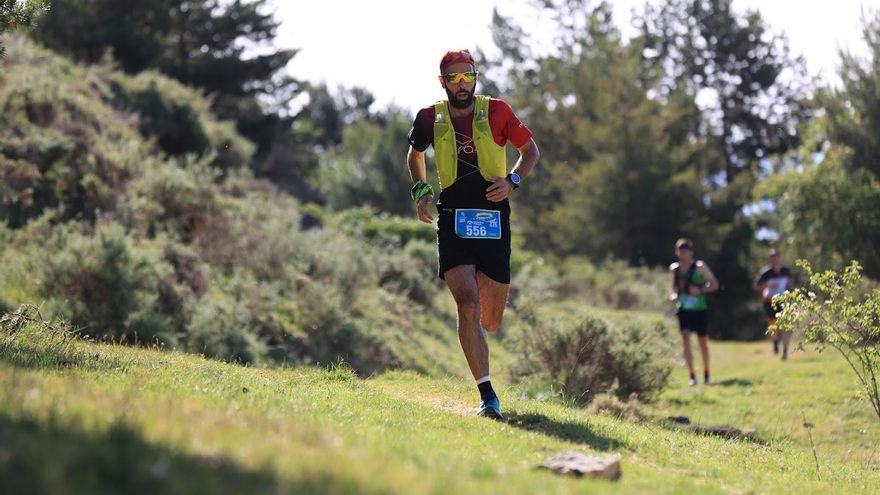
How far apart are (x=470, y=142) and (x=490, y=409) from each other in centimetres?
205

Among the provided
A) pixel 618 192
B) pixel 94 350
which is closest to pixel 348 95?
pixel 618 192

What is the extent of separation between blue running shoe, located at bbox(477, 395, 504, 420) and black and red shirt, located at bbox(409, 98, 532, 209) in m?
1.47

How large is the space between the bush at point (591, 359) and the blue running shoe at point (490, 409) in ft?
15.1

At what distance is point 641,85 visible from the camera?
50.9 m

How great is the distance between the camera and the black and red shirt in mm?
7496

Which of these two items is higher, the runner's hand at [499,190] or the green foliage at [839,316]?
the runner's hand at [499,190]

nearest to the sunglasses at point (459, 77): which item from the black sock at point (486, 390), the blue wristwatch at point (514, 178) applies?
the blue wristwatch at point (514, 178)

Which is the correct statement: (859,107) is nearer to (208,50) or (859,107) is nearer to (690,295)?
(690,295)

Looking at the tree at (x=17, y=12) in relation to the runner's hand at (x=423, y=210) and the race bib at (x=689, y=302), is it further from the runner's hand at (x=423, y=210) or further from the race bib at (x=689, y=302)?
the race bib at (x=689, y=302)

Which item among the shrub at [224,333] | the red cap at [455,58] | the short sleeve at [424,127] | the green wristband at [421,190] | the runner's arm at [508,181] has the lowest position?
the shrub at [224,333]

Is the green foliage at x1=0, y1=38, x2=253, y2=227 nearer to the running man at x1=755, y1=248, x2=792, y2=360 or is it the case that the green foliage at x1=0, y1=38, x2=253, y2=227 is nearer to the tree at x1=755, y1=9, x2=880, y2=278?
the running man at x1=755, y1=248, x2=792, y2=360

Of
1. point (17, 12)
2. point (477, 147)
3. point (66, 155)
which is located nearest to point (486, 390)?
point (477, 147)

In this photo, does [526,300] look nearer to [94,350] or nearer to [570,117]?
[94,350]

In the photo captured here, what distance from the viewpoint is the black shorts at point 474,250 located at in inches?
291
